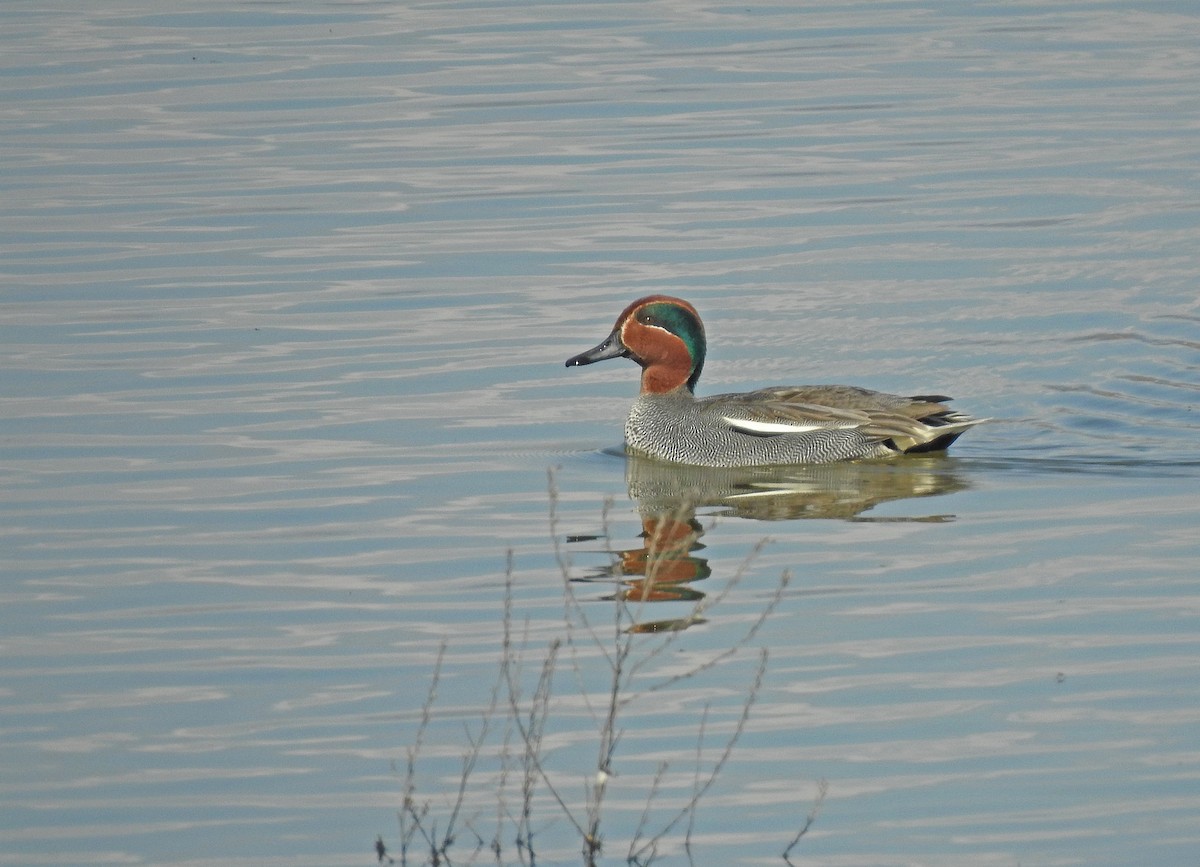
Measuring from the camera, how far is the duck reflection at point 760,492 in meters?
11.4

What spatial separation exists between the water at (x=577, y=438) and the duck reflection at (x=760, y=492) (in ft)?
0.19

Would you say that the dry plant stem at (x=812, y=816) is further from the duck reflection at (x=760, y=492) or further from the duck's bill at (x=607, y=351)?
the duck's bill at (x=607, y=351)

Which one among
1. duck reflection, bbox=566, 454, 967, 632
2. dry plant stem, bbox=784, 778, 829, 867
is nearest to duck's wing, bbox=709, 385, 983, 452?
duck reflection, bbox=566, 454, 967, 632

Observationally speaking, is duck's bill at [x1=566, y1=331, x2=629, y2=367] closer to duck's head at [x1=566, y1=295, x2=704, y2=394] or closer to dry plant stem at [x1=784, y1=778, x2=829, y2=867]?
duck's head at [x1=566, y1=295, x2=704, y2=394]

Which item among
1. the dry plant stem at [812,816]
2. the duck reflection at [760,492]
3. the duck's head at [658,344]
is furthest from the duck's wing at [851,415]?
the dry plant stem at [812,816]

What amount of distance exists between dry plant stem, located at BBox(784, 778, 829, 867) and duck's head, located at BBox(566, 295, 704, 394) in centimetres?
671

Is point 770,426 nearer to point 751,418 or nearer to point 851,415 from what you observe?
point 751,418

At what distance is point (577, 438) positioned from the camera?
14078 millimetres

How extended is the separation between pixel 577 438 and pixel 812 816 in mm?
6855

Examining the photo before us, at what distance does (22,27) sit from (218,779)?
80.6 feet

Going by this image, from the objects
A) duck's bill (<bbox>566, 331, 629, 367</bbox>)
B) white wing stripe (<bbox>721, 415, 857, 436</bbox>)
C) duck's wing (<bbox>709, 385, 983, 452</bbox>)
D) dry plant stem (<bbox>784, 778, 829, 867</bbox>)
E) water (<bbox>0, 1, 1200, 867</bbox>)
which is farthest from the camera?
duck's bill (<bbox>566, 331, 629, 367</bbox>)

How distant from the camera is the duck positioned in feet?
43.7

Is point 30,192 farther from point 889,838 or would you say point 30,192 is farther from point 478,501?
point 889,838

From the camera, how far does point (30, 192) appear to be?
21.8 m
